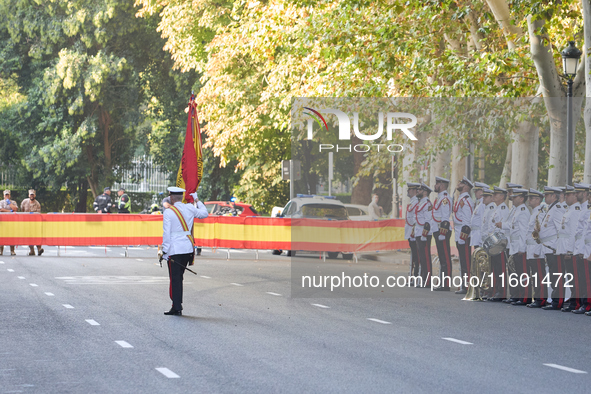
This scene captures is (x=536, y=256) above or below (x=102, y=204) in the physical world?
below

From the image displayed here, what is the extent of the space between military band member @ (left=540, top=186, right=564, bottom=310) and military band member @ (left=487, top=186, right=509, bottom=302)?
89 centimetres

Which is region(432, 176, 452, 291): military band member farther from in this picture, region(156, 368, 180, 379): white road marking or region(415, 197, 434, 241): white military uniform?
region(156, 368, 180, 379): white road marking

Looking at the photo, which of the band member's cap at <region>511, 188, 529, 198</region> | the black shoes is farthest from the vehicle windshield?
the black shoes

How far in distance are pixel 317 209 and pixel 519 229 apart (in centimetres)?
776

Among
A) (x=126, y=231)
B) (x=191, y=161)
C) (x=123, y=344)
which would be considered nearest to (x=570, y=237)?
(x=191, y=161)

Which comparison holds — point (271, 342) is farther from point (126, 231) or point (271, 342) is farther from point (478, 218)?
point (126, 231)

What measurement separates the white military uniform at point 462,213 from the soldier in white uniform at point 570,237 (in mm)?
2065

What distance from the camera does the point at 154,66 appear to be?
135 ft

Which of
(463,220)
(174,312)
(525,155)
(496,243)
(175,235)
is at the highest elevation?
(525,155)

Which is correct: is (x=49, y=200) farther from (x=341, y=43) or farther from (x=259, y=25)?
(x=341, y=43)

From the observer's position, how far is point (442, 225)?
15.6m

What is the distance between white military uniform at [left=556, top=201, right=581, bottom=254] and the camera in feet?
42.1

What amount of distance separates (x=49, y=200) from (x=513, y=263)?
35.8m

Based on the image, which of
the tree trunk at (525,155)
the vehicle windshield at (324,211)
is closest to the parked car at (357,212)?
the vehicle windshield at (324,211)
